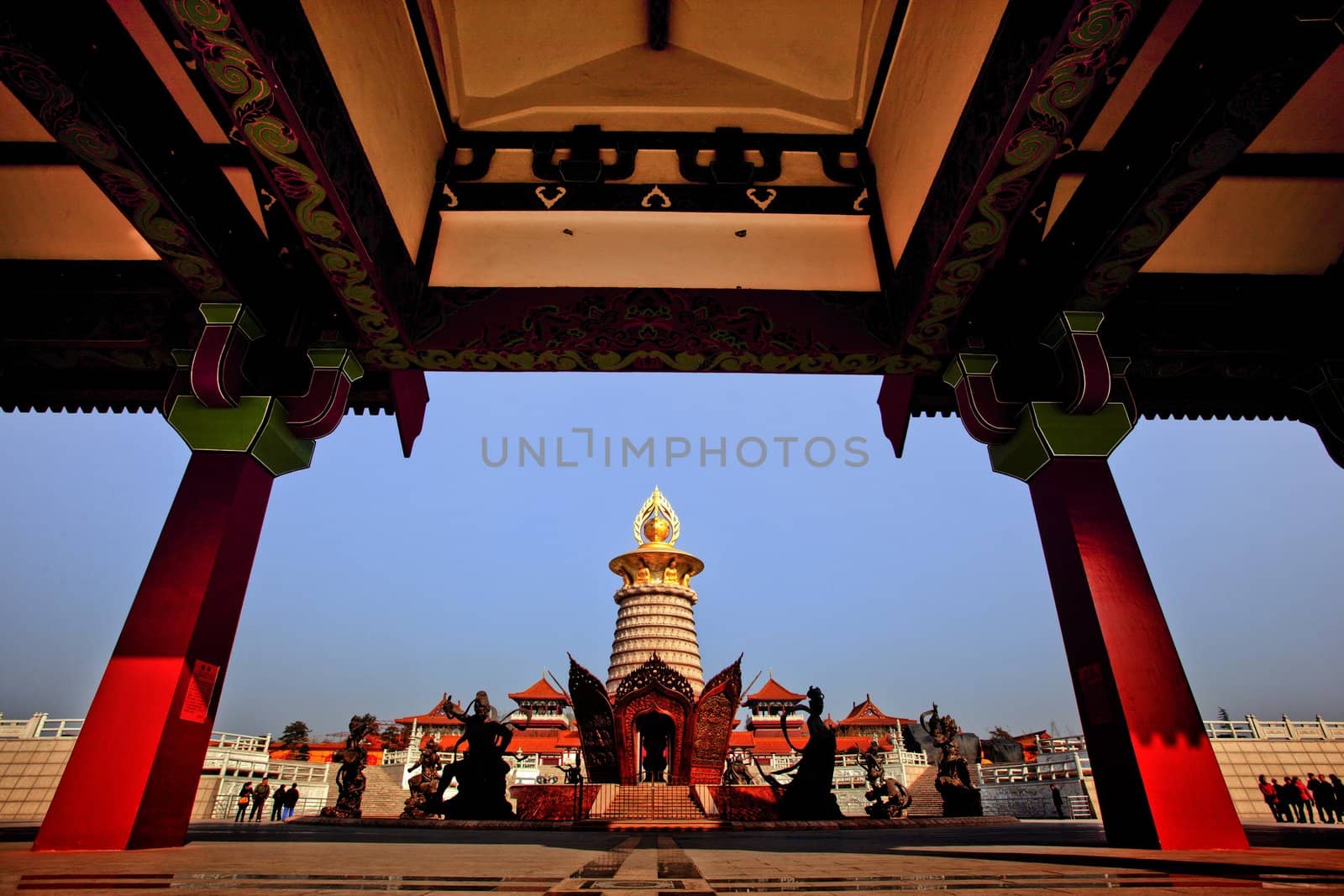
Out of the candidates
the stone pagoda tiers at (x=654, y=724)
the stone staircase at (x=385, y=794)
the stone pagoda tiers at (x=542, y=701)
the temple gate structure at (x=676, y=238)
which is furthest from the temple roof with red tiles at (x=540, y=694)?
the temple gate structure at (x=676, y=238)

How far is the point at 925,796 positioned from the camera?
716 inches

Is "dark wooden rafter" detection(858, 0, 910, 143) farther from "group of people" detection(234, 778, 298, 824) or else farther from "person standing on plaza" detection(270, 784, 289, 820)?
"person standing on plaza" detection(270, 784, 289, 820)

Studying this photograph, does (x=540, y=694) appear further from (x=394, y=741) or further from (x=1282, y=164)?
(x=1282, y=164)

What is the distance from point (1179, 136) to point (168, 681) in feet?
21.1

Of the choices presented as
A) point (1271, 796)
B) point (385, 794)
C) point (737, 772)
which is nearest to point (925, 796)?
point (737, 772)

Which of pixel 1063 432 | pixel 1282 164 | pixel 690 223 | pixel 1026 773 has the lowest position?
pixel 1026 773

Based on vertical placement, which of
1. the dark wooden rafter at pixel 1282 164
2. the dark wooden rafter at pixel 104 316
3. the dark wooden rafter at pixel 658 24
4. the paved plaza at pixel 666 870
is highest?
the dark wooden rafter at pixel 658 24

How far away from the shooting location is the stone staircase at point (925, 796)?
1614 centimetres

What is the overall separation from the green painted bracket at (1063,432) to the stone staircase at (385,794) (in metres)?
19.7

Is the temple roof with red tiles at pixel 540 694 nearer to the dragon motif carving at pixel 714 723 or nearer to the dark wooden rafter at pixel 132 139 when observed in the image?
the dragon motif carving at pixel 714 723

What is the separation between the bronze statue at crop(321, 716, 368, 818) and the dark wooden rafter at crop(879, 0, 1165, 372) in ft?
36.2

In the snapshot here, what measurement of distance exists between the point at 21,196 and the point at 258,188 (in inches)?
95.1

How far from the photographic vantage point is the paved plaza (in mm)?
1788

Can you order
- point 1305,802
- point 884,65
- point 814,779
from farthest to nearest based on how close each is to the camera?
point 1305,802 < point 814,779 < point 884,65
